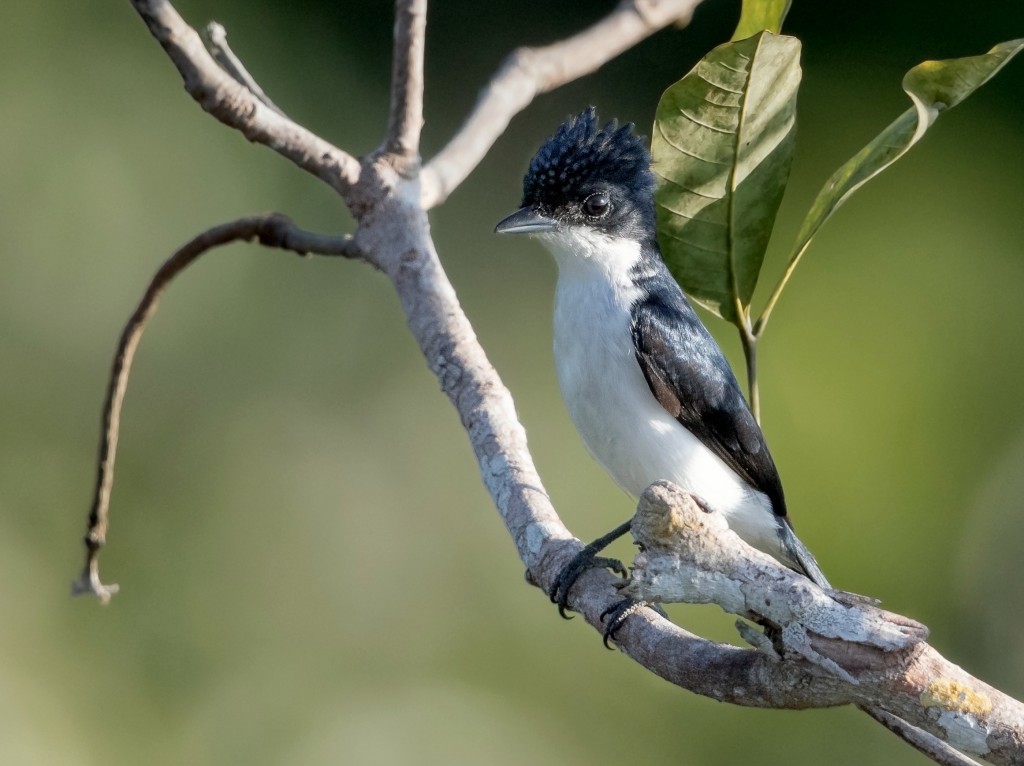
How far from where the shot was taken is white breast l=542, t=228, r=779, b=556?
9.61 ft

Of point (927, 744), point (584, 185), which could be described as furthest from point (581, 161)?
point (927, 744)

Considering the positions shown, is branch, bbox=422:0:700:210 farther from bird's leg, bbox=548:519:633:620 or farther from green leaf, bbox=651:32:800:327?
bird's leg, bbox=548:519:633:620

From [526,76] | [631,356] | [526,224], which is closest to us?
[631,356]

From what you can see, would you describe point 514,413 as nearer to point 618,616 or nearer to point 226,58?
point 618,616

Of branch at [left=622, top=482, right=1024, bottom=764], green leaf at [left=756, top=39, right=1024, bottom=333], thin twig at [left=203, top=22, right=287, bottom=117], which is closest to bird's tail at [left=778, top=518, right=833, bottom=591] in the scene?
green leaf at [left=756, top=39, right=1024, bottom=333]

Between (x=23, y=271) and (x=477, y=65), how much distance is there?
2.11 meters

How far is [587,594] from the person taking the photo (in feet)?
7.57

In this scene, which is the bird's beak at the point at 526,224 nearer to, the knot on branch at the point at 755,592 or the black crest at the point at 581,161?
the black crest at the point at 581,161

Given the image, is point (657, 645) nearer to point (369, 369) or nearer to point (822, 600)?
point (822, 600)

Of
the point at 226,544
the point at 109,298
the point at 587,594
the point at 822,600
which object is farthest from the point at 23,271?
the point at 822,600

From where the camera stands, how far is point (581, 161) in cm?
321

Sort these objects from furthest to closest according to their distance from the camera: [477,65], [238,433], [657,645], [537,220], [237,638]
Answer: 1. [477,65]
2. [238,433]
3. [237,638]
4. [537,220]
5. [657,645]

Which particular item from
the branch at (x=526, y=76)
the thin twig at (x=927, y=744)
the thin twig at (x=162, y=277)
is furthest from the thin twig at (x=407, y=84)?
the thin twig at (x=927, y=744)

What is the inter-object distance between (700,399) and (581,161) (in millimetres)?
693
